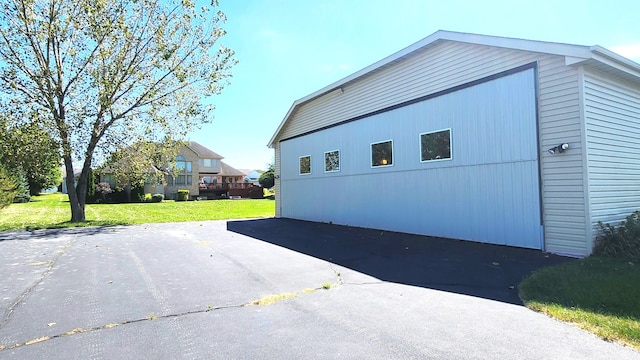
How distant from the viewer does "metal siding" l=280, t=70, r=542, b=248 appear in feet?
26.1

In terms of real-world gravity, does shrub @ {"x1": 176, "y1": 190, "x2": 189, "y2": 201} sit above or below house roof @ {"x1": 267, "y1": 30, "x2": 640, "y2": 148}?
below

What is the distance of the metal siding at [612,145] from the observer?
7.14 m

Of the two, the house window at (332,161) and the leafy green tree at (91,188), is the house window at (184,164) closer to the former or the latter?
the leafy green tree at (91,188)

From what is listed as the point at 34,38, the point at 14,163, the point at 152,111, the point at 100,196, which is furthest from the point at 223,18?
the point at 100,196

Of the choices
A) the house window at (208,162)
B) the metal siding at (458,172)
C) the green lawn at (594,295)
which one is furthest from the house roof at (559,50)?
the house window at (208,162)

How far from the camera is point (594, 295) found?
449 cm

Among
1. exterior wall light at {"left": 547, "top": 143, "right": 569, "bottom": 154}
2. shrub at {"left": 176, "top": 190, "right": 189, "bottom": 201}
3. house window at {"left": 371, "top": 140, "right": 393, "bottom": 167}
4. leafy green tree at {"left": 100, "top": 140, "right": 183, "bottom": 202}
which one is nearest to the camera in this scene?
exterior wall light at {"left": 547, "top": 143, "right": 569, "bottom": 154}

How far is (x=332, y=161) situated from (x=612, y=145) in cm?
895

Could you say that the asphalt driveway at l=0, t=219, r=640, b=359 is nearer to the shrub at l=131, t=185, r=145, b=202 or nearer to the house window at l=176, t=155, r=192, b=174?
the shrub at l=131, t=185, r=145, b=202

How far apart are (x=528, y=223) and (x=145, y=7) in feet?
51.2

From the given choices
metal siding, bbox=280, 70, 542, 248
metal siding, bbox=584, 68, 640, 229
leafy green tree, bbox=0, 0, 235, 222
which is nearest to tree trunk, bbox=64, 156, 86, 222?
leafy green tree, bbox=0, 0, 235, 222

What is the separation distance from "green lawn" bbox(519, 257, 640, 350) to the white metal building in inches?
61.1

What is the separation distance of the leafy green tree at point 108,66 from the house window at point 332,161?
6.21 metres

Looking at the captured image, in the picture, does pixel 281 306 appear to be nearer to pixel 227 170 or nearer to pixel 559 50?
pixel 559 50
